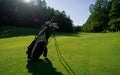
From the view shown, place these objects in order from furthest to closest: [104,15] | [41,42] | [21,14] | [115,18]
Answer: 1. [104,15]
2. [21,14]
3. [115,18]
4. [41,42]

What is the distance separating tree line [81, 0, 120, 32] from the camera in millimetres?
88381

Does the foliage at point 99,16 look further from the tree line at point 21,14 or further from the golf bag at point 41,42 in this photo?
the golf bag at point 41,42

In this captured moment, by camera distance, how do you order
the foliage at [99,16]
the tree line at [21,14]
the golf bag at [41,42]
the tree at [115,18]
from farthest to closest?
the foliage at [99,16] < the tree line at [21,14] < the tree at [115,18] < the golf bag at [41,42]

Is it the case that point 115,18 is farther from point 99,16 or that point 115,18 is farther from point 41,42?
point 41,42

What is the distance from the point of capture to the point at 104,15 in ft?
335

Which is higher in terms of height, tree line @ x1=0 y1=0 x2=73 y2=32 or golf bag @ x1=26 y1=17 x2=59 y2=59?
tree line @ x1=0 y1=0 x2=73 y2=32

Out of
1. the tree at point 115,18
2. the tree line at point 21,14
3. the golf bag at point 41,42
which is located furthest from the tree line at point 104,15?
the golf bag at point 41,42

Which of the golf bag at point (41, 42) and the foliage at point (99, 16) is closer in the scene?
the golf bag at point (41, 42)

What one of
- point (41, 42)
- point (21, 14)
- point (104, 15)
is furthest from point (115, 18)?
point (41, 42)

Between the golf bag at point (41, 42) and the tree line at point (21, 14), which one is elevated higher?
the tree line at point (21, 14)

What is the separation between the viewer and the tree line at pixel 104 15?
88.4 meters

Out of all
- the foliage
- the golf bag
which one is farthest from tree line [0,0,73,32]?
the golf bag

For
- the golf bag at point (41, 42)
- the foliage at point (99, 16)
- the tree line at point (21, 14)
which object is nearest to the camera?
the golf bag at point (41, 42)

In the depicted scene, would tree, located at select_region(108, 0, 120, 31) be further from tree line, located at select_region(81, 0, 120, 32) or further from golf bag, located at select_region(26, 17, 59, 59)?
golf bag, located at select_region(26, 17, 59, 59)
